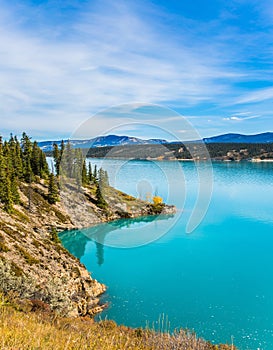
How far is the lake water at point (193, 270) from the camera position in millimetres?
22391

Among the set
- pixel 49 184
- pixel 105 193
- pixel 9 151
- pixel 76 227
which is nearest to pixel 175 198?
pixel 105 193

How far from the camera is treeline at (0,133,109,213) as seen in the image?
125 ft

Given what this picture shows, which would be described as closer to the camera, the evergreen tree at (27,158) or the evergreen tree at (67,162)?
the evergreen tree at (27,158)

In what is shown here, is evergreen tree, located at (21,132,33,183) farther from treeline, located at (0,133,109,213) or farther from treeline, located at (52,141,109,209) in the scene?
treeline, located at (52,141,109,209)

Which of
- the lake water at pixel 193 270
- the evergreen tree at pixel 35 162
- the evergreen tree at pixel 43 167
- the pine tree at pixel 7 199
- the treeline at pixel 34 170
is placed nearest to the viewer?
the lake water at pixel 193 270

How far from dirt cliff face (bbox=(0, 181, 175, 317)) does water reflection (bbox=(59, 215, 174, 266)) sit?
2.33 meters

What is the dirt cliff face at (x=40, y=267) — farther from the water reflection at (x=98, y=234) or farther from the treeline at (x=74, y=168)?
the treeline at (x=74, y=168)

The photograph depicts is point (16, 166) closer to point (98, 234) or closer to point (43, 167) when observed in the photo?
point (43, 167)

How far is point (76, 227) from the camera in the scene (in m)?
49.5

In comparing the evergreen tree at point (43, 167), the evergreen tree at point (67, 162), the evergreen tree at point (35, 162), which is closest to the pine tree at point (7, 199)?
the evergreen tree at point (35, 162)

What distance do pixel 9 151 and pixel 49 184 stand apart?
7842 mm

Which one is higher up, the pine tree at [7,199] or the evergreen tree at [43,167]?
the evergreen tree at [43,167]

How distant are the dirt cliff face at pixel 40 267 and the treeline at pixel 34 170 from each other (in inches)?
70.0

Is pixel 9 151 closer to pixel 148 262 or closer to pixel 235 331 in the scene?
pixel 148 262
